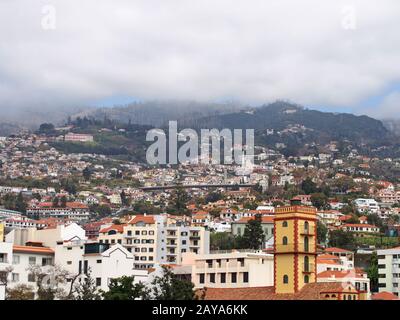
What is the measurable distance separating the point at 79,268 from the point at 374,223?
218 ft

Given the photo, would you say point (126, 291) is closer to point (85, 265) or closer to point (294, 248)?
point (294, 248)

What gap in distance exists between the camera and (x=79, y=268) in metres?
45.2

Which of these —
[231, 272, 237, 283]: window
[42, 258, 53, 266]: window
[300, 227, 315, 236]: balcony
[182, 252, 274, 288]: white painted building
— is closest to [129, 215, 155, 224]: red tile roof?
[182, 252, 274, 288]: white painted building

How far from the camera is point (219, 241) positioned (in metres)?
79.2

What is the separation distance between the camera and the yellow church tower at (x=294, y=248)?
3866 centimetres

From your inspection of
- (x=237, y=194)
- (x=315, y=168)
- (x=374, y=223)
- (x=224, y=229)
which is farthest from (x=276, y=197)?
(x=315, y=168)

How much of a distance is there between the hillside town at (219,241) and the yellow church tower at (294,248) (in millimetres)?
53

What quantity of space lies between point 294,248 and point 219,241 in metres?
40.1

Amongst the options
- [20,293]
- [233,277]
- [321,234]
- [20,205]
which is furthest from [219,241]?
[20,205]

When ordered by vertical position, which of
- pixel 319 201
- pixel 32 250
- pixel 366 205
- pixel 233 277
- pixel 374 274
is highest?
pixel 366 205

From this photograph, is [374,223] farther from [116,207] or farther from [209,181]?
[209,181]

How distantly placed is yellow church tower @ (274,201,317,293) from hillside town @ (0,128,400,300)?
5cm

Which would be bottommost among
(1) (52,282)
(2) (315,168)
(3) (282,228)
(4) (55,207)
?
(1) (52,282)

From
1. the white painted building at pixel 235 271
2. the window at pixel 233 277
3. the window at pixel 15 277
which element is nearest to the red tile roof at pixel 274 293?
the white painted building at pixel 235 271
